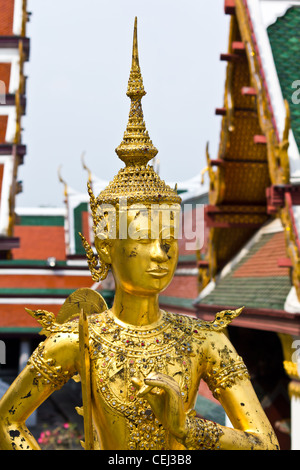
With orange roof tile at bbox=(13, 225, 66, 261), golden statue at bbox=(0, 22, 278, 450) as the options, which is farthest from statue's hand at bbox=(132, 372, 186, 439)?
orange roof tile at bbox=(13, 225, 66, 261)

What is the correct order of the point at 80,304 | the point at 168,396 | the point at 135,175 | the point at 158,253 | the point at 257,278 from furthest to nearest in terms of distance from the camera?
the point at 257,278
the point at 80,304
the point at 135,175
the point at 158,253
the point at 168,396

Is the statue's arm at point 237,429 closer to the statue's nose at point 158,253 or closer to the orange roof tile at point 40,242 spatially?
the statue's nose at point 158,253

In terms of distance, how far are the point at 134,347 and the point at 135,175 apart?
35.7 inches

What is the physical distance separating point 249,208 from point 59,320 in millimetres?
6912

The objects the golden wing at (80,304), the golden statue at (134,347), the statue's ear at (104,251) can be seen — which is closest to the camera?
the golden statue at (134,347)

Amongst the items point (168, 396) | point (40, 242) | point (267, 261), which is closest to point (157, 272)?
point (168, 396)

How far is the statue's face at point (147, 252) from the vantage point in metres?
4.02

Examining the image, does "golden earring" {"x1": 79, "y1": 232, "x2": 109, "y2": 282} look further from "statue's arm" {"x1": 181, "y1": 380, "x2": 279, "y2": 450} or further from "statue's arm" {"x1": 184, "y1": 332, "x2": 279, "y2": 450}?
"statue's arm" {"x1": 181, "y1": 380, "x2": 279, "y2": 450}

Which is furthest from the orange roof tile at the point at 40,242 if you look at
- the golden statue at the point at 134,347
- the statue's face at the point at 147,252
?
the statue's face at the point at 147,252

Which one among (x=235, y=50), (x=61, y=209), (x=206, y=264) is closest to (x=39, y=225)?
(x=61, y=209)

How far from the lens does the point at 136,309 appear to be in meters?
4.18

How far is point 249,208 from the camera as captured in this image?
1106 centimetres

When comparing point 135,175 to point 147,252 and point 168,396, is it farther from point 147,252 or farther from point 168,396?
point 168,396

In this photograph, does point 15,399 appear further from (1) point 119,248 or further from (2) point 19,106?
(2) point 19,106
